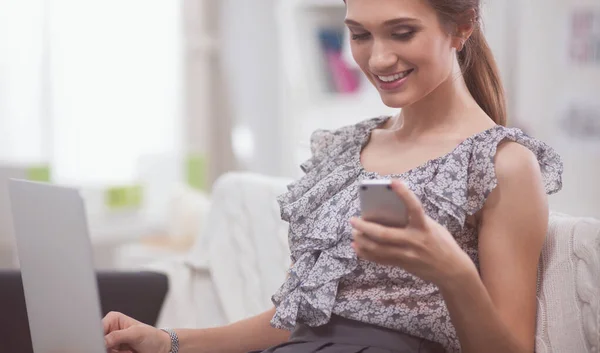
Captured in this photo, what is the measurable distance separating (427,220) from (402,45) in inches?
13.6

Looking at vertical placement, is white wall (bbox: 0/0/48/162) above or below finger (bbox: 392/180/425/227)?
above

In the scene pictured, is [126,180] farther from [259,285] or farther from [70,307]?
[70,307]

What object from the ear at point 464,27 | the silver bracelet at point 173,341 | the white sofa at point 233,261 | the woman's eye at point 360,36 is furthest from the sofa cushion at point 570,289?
the white sofa at point 233,261

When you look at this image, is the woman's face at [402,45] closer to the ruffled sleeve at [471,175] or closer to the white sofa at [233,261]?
the ruffled sleeve at [471,175]

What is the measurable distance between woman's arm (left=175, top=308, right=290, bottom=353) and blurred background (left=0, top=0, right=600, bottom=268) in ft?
8.07

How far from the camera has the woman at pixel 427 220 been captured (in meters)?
1.25

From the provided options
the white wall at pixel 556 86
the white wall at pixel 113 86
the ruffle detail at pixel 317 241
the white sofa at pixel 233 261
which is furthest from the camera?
the white wall at pixel 113 86

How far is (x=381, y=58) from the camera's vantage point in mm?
1330

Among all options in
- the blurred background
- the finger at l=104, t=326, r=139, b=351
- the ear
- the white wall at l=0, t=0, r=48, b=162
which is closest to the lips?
the ear

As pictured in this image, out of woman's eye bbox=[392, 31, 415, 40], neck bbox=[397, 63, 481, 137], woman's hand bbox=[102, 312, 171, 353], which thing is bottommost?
woman's hand bbox=[102, 312, 171, 353]

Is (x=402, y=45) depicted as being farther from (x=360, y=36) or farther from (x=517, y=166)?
(x=517, y=166)

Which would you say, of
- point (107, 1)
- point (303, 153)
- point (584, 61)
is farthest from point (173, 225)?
point (584, 61)

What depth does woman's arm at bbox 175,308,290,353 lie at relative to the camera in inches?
60.9

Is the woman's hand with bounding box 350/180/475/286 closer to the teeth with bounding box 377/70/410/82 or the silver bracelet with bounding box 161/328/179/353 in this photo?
the teeth with bounding box 377/70/410/82
